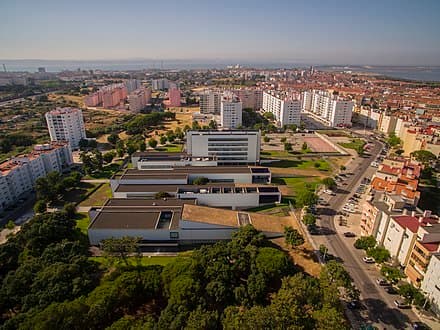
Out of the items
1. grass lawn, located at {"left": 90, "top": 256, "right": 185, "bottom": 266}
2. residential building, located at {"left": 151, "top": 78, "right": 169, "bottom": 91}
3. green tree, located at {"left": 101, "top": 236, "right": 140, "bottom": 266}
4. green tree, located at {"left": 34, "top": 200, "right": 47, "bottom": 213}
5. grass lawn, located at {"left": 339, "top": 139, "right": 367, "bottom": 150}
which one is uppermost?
residential building, located at {"left": 151, "top": 78, "right": 169, "bottom": 91}

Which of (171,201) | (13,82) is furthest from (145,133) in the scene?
(13,82)

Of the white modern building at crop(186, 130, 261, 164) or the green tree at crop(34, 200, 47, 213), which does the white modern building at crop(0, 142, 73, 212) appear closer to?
the green tree at crop(34, 200, 47, 213)

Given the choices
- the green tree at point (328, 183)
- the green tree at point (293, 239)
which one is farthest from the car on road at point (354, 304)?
the green tree at point (328, 183)

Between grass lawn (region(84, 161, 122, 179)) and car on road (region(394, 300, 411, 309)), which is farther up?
car on road (region(394, 300, 411, 309))

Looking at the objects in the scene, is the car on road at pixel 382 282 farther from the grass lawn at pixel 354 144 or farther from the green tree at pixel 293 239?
the grass lawn at pixel 354 144

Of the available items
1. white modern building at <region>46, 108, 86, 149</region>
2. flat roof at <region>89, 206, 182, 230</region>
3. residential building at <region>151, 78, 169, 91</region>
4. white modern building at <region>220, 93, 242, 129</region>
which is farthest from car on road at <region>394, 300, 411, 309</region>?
residential building at <region>151, 78, 169, 91</region>

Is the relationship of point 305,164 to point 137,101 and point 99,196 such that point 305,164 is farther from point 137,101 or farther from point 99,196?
point 137,101

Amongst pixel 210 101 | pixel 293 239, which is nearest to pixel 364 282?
pixel 293 239
